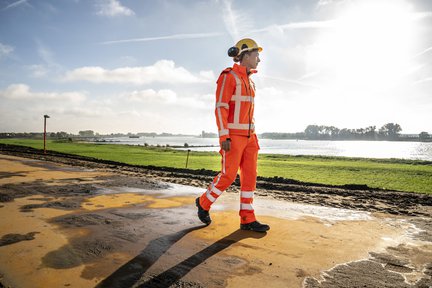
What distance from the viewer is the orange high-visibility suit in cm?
370

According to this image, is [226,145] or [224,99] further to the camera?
[224,99]

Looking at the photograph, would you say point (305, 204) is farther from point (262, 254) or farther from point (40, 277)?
point (40, 277)

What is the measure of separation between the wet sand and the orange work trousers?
31 centimetres

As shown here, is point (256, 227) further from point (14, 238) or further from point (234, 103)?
point (14, 238)

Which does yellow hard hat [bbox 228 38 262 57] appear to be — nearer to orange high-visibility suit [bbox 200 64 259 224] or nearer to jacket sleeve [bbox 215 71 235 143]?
orange high-visibility suit [bbox 200 64 259 224]

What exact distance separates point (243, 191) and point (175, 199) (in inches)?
81.4

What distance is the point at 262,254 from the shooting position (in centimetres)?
277

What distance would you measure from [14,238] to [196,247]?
2.00 m

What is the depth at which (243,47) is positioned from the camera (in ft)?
13.2

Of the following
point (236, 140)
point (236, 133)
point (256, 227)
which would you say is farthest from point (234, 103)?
point (256, 227)

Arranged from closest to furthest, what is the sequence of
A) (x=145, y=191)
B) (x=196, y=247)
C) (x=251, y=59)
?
(x=196, y=247)
(x=251, y=59)
(x=145, y=191)

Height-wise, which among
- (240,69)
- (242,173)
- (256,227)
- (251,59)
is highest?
(251,59)

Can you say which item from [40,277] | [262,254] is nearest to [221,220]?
[262,254]

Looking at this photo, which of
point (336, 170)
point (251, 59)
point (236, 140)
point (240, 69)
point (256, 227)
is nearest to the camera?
point (256, 227)
